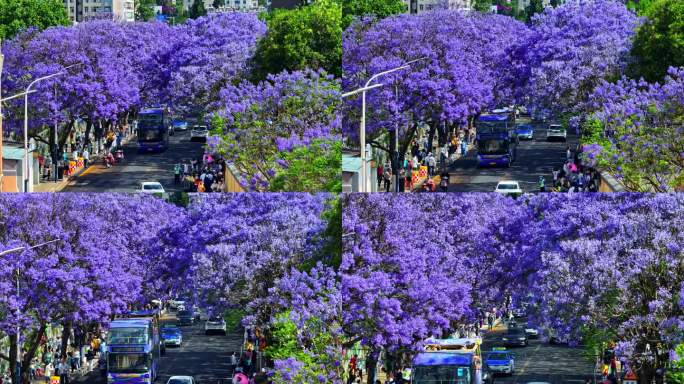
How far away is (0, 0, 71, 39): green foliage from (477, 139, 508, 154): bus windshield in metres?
11.1

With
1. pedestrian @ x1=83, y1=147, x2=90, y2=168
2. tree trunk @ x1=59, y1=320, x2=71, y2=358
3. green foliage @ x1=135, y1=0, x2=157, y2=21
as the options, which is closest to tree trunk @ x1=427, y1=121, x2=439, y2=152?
green foliage @ x1=135, y1=0, x2=157, y2=21

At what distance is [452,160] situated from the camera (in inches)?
1951

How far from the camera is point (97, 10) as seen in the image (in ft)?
167

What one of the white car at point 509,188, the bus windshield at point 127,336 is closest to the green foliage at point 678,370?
the white car at point 509,188

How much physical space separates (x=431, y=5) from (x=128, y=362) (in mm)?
12156

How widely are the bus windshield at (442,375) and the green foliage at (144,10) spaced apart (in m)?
11.6

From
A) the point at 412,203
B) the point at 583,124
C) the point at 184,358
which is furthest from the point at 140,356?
the point at 583,124

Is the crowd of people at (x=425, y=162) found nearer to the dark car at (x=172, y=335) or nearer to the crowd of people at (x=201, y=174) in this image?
the crowd of people at (x=201, y=174)

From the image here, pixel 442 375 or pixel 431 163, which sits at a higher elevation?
pixel 431 163

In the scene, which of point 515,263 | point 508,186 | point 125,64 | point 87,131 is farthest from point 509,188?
point 87,131

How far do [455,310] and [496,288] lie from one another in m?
1.23

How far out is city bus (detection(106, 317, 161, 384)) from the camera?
51219 mm

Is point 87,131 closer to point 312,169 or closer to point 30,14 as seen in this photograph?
point 30,14

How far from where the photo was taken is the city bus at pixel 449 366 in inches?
1976
